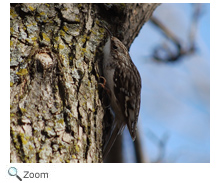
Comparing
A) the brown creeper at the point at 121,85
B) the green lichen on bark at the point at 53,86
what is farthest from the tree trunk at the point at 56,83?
the brown creeper at the point at 121,85

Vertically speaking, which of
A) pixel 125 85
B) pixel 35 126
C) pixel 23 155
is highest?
pixel 125 85

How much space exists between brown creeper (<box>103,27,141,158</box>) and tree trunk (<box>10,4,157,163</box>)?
0.17 m

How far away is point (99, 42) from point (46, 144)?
0.75m

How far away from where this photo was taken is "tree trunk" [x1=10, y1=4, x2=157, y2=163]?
1492 mm

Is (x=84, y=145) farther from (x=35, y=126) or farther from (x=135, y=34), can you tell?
(x=135, y=34)

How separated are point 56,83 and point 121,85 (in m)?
0.80

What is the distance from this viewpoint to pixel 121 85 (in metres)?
2.36

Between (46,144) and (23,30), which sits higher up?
(23,30)

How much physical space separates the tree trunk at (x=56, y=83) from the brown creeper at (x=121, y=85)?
17 cm

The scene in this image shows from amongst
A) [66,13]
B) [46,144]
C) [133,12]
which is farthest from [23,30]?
[133,12]

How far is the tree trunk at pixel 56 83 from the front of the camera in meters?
1.49
